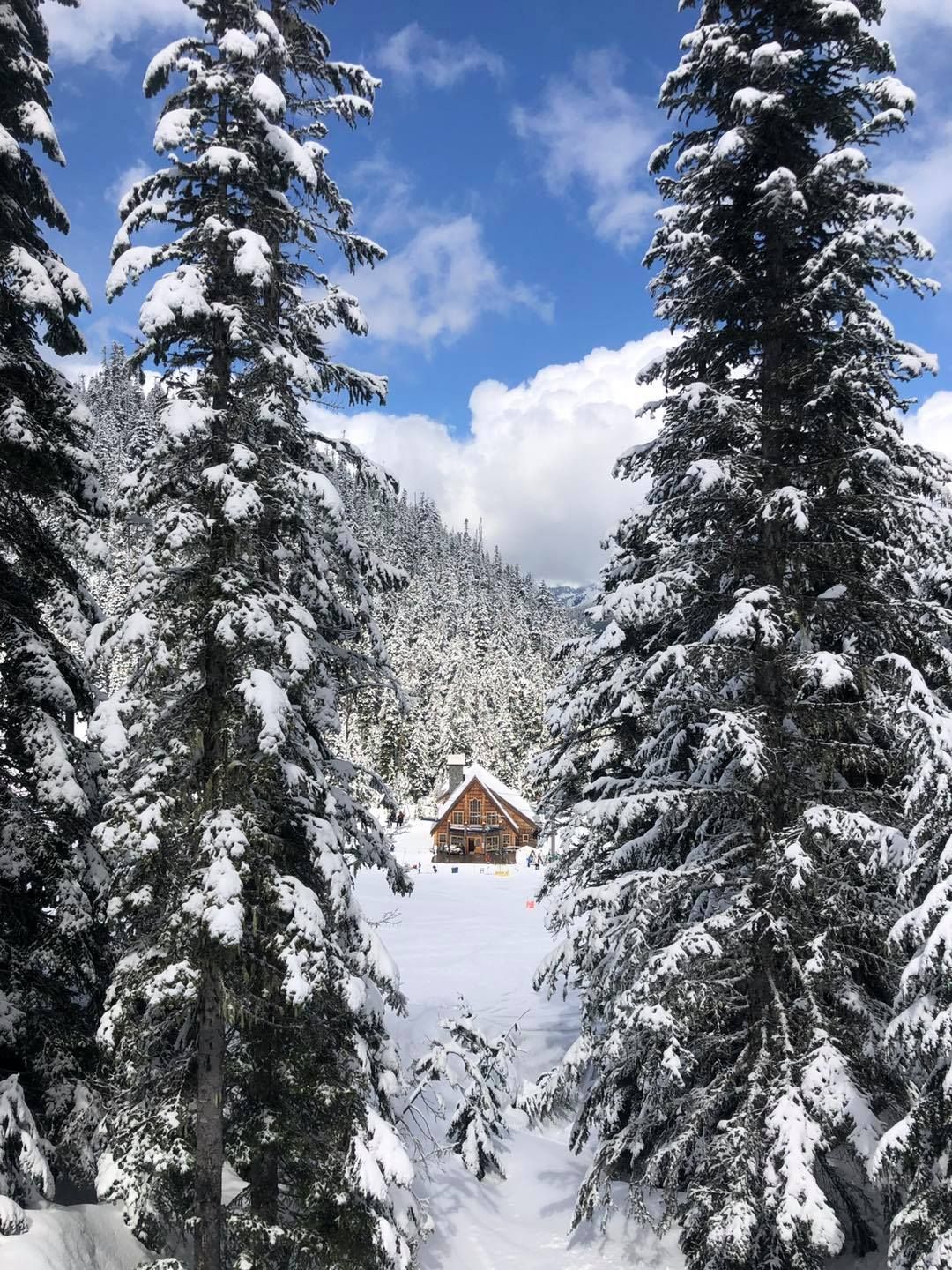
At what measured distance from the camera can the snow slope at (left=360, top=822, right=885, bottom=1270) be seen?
11.3 metres

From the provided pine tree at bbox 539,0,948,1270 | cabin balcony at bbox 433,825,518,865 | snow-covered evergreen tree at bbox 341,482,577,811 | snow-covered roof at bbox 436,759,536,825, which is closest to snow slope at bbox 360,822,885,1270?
pine tree at bbox 539,0,948,1270

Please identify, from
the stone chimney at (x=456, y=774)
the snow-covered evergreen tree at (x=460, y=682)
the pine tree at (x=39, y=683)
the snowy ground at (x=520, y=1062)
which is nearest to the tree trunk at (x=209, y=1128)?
the pine tree at (x=39, y=683)

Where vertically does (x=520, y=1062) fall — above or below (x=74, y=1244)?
below

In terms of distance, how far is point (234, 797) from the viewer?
7969 millimetres

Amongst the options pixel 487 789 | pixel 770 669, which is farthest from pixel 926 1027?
pixel 487 789

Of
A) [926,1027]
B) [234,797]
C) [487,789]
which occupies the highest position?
[234,797]

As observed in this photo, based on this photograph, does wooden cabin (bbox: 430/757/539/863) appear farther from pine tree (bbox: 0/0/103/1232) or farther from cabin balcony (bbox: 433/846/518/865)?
pine tree (bbox: 0/0/103/1232)

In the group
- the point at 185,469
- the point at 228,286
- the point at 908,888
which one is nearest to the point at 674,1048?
the point at 908,888

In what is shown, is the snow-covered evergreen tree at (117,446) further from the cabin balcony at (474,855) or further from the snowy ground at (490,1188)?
the cabin balcony at (474,855)

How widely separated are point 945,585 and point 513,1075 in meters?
12.6

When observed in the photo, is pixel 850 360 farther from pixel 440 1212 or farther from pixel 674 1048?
pixel 440 1212

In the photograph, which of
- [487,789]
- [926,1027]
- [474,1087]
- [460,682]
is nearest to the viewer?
[926,1027]

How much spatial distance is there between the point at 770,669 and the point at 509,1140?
11.2m

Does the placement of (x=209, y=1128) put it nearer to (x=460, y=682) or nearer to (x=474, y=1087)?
(x=474, y=1087)
